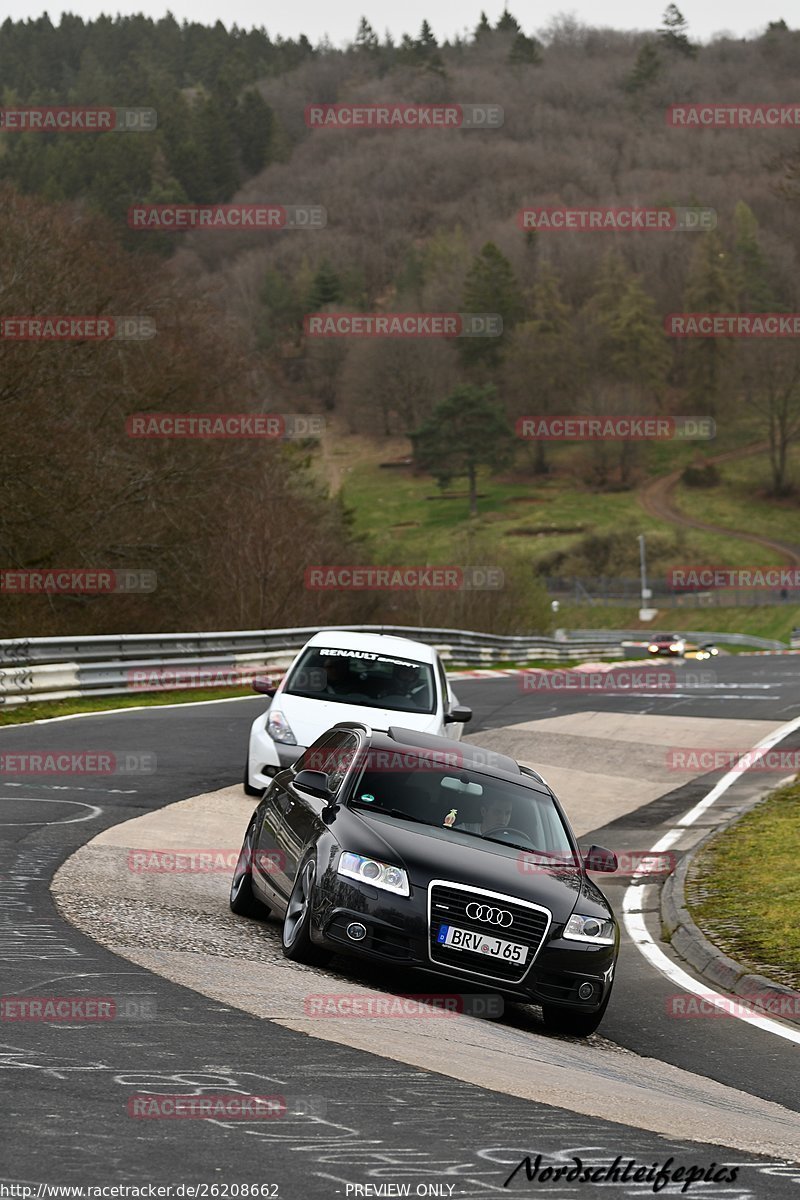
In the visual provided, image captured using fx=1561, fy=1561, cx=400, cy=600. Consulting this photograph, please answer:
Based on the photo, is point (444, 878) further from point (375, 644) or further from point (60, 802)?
point (375, 644)

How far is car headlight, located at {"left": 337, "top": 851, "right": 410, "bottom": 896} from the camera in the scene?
891 cm

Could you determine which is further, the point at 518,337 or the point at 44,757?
the point at 518,337

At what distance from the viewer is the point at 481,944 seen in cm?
888

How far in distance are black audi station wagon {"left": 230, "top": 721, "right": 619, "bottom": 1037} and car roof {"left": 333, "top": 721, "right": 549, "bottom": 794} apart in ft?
0.06

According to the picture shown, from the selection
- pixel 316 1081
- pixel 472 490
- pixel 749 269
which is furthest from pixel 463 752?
pixel 749 269

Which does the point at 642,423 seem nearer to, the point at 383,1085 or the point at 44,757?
the point at 44,757

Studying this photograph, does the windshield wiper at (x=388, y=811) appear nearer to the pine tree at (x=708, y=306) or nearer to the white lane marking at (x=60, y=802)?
the white lane marking at (x=60, y=802)

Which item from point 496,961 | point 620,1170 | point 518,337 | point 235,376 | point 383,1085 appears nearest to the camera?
point 620,1170

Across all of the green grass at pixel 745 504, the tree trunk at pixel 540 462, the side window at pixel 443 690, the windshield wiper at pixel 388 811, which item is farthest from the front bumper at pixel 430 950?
the tree trunk at pixel 540 462

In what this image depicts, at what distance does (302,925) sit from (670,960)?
3693mm

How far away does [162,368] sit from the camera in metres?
44.2

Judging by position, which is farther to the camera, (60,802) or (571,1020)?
(60,802)

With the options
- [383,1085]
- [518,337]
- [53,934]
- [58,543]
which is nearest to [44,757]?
[53,934]

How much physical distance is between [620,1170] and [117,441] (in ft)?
124
